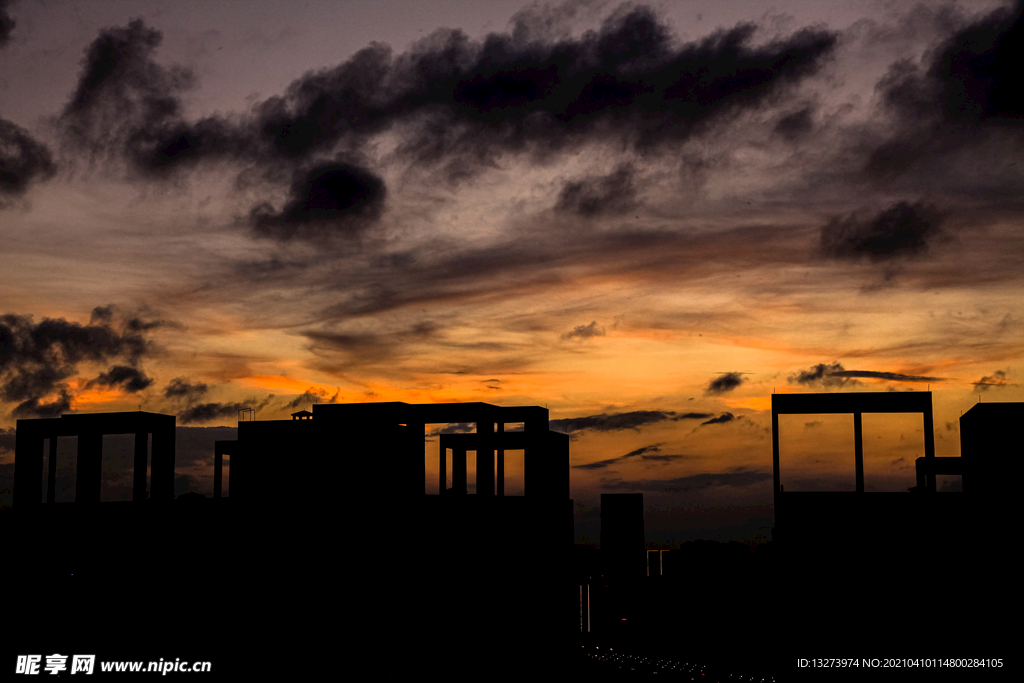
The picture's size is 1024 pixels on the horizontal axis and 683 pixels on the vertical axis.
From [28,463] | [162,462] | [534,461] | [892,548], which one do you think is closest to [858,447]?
[892,548]

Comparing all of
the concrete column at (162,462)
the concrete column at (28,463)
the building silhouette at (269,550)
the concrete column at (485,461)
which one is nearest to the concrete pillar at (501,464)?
the concrete column at (485,461)

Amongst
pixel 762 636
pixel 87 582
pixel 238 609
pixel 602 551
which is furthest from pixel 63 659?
pixel 602 551

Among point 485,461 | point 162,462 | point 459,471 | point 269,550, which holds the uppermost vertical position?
point 162,462

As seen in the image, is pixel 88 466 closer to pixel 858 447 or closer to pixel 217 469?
pixel 217 469

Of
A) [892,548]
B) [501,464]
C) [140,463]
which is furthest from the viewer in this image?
[501,464]

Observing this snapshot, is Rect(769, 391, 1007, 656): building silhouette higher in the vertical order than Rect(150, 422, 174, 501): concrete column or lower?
lower

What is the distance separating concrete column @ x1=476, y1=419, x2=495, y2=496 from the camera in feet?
175

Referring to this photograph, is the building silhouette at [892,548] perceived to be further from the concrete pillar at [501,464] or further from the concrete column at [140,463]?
the concrete column at [140,463]

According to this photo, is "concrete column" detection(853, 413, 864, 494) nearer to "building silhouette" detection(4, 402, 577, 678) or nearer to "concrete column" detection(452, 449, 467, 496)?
"building silhouette" detection(4, 402, 577, 678)

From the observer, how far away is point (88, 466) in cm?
4231

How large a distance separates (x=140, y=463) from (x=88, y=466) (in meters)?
3.21

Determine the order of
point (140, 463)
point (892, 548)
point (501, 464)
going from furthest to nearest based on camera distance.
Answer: point (501, 464) < point (140, 463) < point (892, 548)

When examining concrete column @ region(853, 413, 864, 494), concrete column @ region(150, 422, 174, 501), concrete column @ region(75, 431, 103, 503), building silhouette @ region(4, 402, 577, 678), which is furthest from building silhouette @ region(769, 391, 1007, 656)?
concrete column @ region(75, 431, 103, 503)

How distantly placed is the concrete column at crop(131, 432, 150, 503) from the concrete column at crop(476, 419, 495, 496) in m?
20.1
